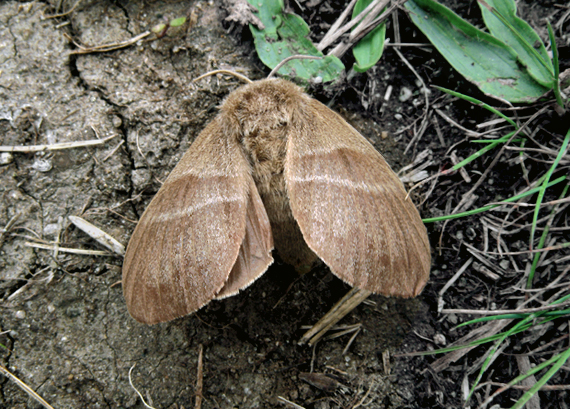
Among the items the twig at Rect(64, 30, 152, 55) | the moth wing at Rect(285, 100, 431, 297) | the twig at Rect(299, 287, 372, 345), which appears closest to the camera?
the moth wing at Rect(285, 100, 431, 297)

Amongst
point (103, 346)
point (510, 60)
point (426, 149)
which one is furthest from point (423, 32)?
point (103, 346)

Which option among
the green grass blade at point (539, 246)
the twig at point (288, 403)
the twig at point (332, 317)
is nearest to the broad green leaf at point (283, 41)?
the twig at point (332, 317)

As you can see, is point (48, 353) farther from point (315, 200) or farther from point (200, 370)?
point (315, 200)

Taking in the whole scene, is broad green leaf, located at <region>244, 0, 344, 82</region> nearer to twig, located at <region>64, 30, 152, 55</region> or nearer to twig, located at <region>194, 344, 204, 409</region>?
twig, located at <region>64, 30, 152, 55</region>

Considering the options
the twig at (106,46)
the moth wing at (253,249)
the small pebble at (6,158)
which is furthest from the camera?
the twig at (106,46)

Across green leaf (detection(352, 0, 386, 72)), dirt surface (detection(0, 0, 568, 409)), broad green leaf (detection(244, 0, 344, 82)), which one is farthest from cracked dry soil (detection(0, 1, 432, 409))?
green leaf (detection(352, 0, 386, 72))

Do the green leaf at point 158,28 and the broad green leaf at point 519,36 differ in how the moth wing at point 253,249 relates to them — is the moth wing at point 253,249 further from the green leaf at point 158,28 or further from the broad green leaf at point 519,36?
the broad green leaf at point 519,36

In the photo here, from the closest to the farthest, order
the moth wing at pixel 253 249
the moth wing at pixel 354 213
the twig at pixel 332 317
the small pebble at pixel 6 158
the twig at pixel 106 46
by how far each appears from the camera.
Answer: the moth wing at pixel 354 213, the moth wing at pixel 253 249, the twig at pixel 332 317, the small pebble at pixel 6 158, the twig at pixel 106 46

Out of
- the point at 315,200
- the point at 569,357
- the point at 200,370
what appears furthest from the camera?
the point at 200,370
